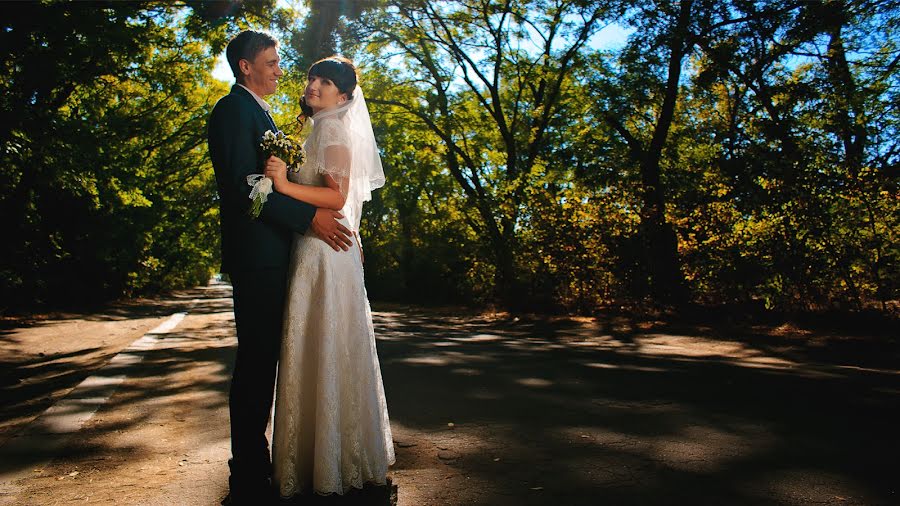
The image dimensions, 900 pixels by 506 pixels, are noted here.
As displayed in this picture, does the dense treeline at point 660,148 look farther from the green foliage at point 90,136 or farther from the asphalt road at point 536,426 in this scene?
the green foliage at point 90,136

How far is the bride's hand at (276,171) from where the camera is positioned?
279 centimetres

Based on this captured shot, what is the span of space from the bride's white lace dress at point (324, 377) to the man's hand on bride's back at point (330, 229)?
40 millimetres

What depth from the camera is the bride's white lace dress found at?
2.84 metres

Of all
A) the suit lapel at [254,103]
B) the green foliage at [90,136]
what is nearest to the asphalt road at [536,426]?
the suit lapel at [254,103]

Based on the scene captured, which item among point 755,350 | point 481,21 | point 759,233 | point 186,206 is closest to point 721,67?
point 759,233

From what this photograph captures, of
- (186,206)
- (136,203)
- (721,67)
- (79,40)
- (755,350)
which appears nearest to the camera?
(755,350)

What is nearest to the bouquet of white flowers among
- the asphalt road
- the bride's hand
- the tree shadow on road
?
the bride's hand

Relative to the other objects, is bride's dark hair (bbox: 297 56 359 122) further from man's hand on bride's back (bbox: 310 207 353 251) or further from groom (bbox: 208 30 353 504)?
man's hand on bride's back (bbox: 310 207 353 251)

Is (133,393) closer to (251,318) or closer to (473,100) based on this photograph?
(251,318)

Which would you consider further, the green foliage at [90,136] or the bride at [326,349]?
the green foliage at [90,136]

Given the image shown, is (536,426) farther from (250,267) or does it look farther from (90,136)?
(90,136)

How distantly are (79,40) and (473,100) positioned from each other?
16.2 meters

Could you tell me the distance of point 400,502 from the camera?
287 cm

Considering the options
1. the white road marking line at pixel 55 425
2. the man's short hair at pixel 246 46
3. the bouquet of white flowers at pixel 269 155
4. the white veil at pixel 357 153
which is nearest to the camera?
the bouquet of white flowers at pixel 269 155
